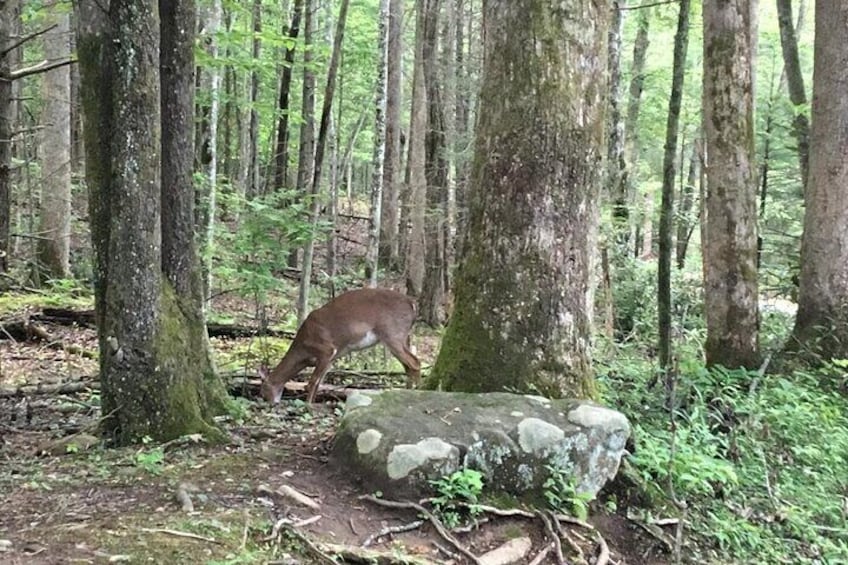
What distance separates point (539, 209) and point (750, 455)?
2855 millimetres

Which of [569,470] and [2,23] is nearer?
[569,470]

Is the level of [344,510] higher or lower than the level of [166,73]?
lower

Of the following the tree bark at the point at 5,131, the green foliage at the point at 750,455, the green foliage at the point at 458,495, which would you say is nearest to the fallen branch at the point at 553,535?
the green foliage at the point at 458,495

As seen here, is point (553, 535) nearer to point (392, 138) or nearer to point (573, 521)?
point (573, 521)

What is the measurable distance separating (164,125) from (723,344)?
6.28 metres

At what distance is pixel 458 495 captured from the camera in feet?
14.9

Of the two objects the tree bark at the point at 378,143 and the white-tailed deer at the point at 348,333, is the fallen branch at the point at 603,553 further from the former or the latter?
the tree bark at the point at 378,143

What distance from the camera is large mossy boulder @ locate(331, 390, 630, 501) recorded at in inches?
182

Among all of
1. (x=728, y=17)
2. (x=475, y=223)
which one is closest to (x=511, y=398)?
(x=475, y=223)

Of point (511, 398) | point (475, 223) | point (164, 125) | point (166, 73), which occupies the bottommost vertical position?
point (511, 398)

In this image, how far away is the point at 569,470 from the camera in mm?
4789

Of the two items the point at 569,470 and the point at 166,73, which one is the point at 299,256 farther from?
the point at 569,470

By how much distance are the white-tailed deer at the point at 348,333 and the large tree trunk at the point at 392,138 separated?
7.03 metres

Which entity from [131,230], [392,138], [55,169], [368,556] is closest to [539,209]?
[368,556]
